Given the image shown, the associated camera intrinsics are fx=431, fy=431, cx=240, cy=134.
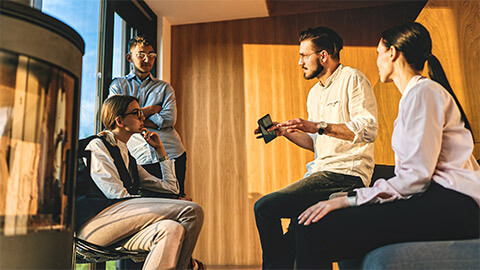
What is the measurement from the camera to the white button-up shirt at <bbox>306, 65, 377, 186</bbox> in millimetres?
1884

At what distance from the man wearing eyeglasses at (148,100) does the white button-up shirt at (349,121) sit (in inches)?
54.5

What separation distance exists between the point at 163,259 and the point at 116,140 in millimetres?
698

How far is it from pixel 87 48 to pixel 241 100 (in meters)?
1.77

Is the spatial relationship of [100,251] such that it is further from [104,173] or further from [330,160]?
[330,160]

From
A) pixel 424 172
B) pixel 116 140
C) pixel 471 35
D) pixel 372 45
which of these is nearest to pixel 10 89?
pixel 116 140

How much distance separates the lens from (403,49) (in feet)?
4.69

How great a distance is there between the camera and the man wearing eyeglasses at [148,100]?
3.09 metres

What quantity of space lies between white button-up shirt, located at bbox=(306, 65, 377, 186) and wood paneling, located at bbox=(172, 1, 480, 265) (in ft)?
6.96

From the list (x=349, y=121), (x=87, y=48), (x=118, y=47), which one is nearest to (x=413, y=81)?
(x=349, y=121)

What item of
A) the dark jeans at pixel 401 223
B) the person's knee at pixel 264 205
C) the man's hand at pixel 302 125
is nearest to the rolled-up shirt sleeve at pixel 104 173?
the person's knee at pixel 264 205

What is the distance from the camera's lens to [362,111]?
76.0 inches

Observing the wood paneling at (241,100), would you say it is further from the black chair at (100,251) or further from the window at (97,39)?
the black chair at (100,251)

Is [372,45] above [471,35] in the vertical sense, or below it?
above

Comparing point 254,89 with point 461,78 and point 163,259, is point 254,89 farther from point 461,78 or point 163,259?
point 163,259
